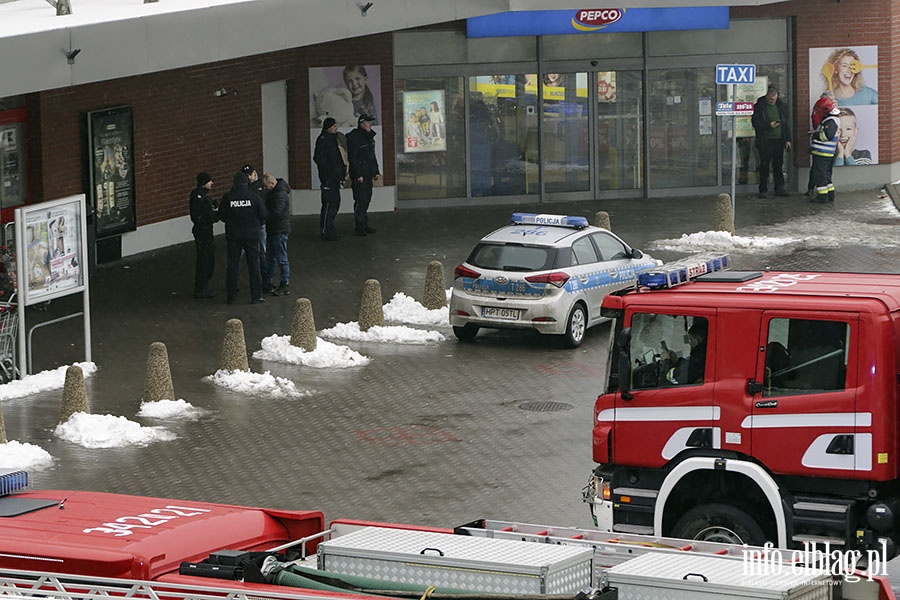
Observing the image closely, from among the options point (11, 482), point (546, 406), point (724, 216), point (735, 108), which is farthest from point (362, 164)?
point (11, 482)

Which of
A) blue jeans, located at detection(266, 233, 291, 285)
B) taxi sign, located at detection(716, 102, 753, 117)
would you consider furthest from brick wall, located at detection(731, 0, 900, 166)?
blue jeans, located at detection(266, 233, 291, 285)

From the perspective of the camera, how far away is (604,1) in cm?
2662

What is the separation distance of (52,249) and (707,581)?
43.0 feet

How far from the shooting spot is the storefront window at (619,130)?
31.8 m

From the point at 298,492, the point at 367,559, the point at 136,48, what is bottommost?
the point at 298,492

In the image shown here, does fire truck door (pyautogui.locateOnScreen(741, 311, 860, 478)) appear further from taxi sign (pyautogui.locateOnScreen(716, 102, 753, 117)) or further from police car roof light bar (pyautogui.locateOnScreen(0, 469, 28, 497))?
taxi sign (pyautogui.locateOnScreen(716, 102, 753, 117))

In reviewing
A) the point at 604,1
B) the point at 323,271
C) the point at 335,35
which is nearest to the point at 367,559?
the point at 335,35

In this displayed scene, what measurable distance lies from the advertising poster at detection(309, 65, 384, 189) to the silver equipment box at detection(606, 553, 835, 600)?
2309 cm

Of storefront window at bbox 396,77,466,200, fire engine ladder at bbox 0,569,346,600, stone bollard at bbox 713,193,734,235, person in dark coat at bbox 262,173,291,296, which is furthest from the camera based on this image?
storefront window at bbox 396,77,466,200

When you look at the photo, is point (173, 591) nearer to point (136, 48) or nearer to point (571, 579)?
point (571, 579)

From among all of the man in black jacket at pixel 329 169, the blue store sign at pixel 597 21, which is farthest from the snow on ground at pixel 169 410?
the blue store sign at pixel 597 21

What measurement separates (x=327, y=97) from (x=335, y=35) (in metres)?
7.77

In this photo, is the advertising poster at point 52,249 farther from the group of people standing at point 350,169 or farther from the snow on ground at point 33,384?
the group of people standing at point 350,169

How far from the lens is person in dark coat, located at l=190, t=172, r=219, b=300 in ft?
77.0
